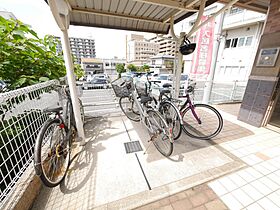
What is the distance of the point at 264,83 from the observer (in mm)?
2998

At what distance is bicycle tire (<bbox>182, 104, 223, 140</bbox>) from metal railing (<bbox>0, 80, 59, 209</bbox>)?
263 centimetres

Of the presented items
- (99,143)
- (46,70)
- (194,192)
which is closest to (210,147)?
(194,192)

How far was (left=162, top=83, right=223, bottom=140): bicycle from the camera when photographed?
2.61m

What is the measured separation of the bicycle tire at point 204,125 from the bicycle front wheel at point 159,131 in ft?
2.11

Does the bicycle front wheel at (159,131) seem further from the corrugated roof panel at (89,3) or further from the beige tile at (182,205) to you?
the corrugated roof panel at (89,3)

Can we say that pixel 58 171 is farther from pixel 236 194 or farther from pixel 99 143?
pixel 236 194

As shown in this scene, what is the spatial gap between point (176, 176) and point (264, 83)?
307cm

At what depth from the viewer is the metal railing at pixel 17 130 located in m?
1.33

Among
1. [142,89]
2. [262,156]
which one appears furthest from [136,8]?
[262,156]

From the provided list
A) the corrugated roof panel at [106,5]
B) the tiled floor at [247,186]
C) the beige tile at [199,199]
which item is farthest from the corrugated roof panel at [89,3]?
the beige tile at [199,199]

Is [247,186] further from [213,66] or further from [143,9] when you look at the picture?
[213,66]

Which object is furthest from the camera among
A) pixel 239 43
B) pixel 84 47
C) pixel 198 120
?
pixel 84 47

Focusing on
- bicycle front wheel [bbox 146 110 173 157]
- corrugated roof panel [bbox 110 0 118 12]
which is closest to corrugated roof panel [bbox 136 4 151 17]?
corrugated roof panel [bbox 110 0 118 12]

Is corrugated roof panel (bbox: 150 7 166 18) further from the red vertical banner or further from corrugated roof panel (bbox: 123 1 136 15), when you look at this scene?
the red vertical banner
